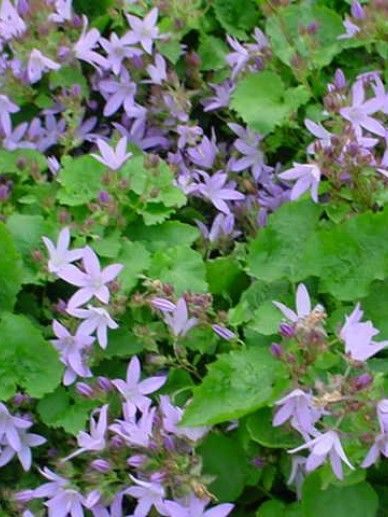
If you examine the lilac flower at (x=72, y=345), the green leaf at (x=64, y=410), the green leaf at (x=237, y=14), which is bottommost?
the green leaf at (x=64, y=410)

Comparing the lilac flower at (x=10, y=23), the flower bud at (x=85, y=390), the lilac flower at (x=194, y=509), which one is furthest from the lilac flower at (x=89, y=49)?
the lilac flower at (x=194, y=509)

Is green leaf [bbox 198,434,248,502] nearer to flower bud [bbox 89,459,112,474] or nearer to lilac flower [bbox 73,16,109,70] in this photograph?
flower bud [bbox 89,459,112,474]

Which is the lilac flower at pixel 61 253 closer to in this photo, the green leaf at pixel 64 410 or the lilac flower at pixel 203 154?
the green leaf at pixel 64 410

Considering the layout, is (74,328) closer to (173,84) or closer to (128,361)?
(128,361)

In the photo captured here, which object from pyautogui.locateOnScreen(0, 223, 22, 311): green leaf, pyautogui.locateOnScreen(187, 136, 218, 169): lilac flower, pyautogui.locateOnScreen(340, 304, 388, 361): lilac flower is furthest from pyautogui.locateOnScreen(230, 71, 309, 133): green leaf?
pyautogui.locateOnScreen(340, 304, 388, 361): lilac flower

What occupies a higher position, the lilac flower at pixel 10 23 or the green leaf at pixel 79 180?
the lilac flower at pixel 10 23

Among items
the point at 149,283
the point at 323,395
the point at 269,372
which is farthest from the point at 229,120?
the point at 323,395
